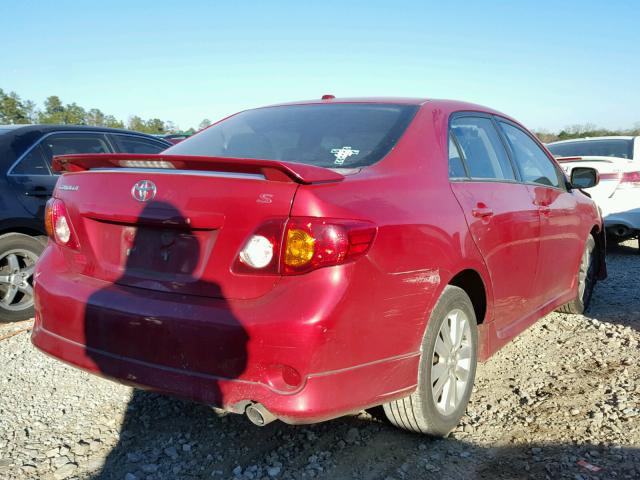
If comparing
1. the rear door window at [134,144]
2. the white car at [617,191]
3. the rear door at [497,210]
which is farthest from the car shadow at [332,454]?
the white car at [617,191]

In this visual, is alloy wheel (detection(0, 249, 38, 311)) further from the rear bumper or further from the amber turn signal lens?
the amber turn signal lens

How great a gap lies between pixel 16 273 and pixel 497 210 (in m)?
3.72

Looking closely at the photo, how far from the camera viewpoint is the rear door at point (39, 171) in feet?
15.6

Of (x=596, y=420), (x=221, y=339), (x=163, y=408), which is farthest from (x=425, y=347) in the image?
(x=163, y=408)

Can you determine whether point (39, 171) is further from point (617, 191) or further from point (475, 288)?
point (617, 191)

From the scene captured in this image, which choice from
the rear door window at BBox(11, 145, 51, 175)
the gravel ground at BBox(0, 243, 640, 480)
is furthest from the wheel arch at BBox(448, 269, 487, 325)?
the rear door window at BBox(11, 145, 51, 175)

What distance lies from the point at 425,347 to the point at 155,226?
4.10ft

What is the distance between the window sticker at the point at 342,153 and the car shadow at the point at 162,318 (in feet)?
2.40

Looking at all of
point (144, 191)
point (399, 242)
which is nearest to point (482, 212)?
point (399, 242)

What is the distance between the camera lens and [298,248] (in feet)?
7.04

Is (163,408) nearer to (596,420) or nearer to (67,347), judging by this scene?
(67,347)

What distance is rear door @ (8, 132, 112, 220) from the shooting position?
15.6ft

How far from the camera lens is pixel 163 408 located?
3.24 m

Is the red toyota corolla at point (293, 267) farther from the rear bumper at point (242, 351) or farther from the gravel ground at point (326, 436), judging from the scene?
the gravel ground at point (326, 436)
